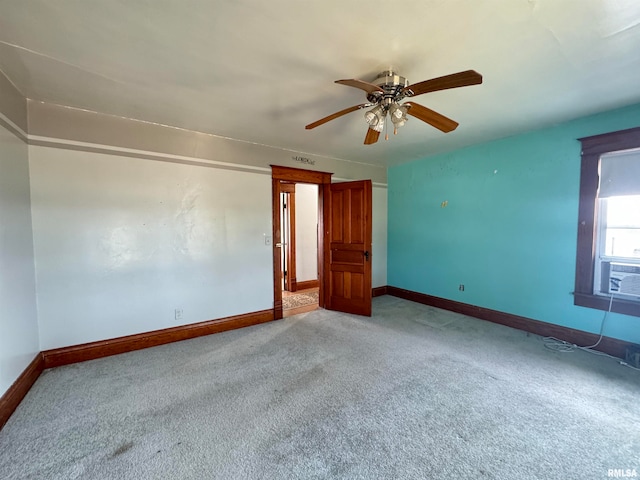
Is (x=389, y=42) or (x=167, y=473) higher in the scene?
(x=389, y=42)

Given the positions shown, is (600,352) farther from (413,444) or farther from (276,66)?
(276,66)

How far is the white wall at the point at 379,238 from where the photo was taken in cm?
520

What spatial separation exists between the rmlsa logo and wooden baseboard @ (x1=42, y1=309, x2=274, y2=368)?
11.3ft

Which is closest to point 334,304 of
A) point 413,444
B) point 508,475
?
point 413,444

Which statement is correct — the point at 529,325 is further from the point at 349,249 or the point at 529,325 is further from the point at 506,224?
the point at 349,249

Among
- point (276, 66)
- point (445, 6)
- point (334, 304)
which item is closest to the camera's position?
point (445, 6)

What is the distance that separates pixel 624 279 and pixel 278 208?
413 cm

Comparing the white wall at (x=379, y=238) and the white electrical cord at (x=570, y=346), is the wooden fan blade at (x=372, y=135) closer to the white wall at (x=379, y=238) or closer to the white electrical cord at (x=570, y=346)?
the white wall at (x=379, y=238)

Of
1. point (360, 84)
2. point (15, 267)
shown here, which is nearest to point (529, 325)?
point (360, 84)

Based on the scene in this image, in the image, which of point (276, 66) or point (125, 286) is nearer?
point (276, 66)

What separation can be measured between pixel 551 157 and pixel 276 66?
3.43m

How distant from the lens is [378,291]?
5270 mm

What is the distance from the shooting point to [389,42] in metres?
1.69

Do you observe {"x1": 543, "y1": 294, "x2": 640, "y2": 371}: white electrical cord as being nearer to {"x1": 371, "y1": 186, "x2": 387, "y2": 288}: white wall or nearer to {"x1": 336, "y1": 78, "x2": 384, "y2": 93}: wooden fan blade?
{"x1": 371, "y1": 186, "x2": 387, "y2": 288}: white wall
